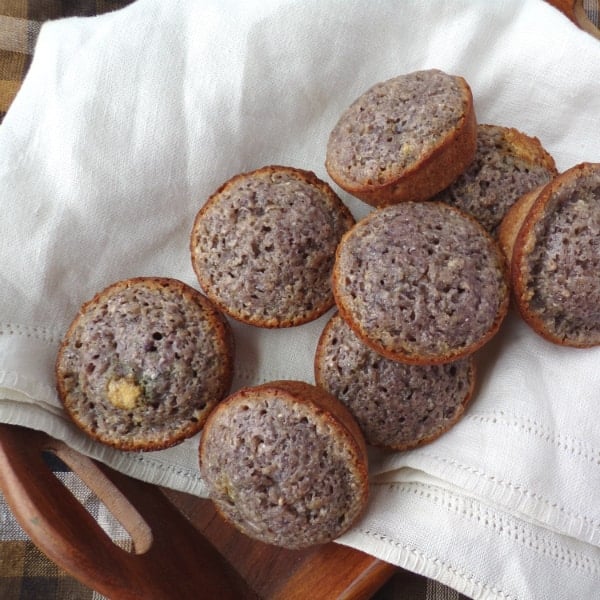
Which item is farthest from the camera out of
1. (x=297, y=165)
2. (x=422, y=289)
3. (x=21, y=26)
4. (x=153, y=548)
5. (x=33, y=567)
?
(x=21, y=26)

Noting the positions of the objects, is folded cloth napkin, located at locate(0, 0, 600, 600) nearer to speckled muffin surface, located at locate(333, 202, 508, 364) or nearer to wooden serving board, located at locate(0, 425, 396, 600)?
wooden serving board, located at locate(0, 425, 396, 600)

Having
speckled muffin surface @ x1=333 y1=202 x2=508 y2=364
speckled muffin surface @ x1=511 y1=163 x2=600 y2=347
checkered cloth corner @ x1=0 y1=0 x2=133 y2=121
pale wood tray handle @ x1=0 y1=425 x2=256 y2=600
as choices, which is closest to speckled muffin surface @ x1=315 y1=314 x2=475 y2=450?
speckled muffin surface @ x1=333 y1=202 x2=508 y2=364

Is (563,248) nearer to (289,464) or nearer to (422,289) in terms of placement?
(422,289)

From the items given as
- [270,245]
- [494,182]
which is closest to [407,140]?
[494,182]

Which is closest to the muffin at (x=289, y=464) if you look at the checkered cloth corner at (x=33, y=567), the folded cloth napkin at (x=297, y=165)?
the folded cloth napkin at (x=297, y=165)

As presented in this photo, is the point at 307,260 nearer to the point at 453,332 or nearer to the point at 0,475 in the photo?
the point at 453,332
